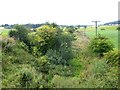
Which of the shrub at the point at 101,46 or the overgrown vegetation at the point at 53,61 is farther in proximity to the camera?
the shrub at the point at 101,46

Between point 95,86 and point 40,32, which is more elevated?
point 40,32

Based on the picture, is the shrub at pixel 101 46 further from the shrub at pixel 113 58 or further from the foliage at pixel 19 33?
the foliage at pixel 19 33

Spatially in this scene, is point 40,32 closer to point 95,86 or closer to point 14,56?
point 14,56

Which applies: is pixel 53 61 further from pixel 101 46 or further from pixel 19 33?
pixel 19 33

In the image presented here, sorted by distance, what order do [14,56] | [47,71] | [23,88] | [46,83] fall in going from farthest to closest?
1. [14,56]
2. [47,71]
3. [46,83]
4. [23,88]

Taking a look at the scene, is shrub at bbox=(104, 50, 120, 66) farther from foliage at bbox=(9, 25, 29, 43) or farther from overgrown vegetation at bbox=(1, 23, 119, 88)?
foliage at bbox=(9, 25, 29, 43)

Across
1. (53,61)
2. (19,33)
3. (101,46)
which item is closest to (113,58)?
(101,46)

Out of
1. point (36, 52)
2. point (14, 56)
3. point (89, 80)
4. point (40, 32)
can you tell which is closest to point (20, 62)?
point (14, 56)

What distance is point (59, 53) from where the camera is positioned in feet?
59.8

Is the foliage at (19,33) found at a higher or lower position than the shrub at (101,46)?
higher

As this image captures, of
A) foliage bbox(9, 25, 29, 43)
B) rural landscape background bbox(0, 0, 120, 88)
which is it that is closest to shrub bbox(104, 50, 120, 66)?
rural landscape background bbox(0, 0, 120, 88)

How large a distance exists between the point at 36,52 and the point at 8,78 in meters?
4.92

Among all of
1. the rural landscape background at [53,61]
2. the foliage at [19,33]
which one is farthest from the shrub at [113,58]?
the foliage at [19,33]

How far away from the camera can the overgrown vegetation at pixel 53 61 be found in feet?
44.7
